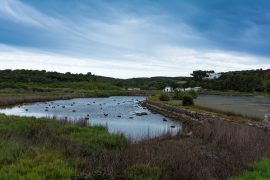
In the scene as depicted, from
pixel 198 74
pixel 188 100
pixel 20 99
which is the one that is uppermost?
pixel 198 74

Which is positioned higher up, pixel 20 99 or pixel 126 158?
pixel 126 158

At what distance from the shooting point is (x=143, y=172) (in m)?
7.29

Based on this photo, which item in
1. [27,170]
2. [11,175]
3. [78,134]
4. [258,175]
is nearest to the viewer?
[11,175]

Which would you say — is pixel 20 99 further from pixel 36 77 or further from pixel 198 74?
pixel 198 74

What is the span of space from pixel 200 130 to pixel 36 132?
637cm

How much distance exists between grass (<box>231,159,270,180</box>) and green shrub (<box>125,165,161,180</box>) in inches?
62.1

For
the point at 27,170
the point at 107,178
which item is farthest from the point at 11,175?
the point at 107,178

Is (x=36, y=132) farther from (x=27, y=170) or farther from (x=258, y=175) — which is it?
(x=258, y=175)

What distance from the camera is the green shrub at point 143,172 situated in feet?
22.9

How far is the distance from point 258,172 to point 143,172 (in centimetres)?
251

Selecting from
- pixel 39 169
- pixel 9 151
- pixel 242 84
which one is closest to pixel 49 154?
pixel 9 151

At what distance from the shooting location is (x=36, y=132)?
13070 millimetres

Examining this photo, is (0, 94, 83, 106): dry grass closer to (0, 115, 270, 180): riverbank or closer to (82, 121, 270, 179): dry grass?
(0, 115, 270, 180): riverbank

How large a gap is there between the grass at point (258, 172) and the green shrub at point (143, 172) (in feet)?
5.18
